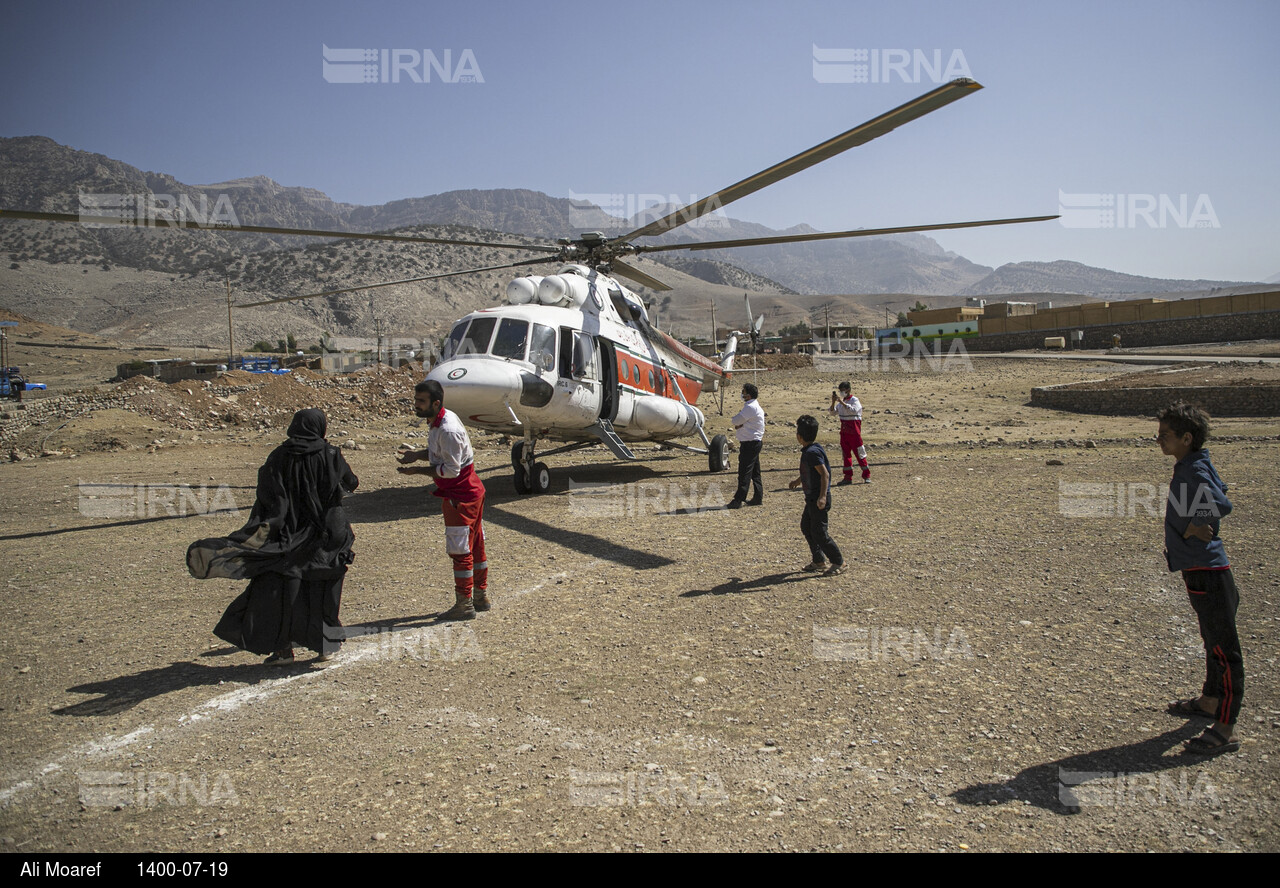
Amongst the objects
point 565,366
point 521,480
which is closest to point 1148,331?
point 565,366

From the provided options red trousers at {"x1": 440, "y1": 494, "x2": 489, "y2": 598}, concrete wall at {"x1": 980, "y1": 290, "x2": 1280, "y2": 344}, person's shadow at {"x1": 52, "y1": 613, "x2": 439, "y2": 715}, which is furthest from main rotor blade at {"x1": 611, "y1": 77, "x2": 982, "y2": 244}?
concrete wall at {"x1": 980, "y1": 290, "x2": 1280, "y2": 344}

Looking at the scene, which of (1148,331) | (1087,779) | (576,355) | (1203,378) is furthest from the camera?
(1148,331)

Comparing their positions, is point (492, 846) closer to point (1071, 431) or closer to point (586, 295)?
point (586, 295)

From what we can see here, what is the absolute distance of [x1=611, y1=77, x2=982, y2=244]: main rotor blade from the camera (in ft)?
21.6

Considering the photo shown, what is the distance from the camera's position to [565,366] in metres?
11.5

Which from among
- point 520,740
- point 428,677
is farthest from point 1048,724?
point 428,677

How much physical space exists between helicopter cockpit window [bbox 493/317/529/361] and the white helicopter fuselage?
15mm

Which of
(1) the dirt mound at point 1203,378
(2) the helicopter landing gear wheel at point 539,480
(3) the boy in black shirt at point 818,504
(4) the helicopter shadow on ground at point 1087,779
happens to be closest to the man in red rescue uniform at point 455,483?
(3) the boy in black shirt at point 818,504

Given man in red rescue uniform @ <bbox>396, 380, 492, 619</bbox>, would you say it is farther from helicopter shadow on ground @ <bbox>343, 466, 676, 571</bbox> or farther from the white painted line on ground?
helicopter shadow on ground @ <bbox>343, 466, 676, 571</bbox>

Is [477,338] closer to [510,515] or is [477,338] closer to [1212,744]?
[510,515]

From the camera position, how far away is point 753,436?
10.5 metres

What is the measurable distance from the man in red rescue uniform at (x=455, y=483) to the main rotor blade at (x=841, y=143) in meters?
4.77

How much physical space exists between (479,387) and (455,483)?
427cm

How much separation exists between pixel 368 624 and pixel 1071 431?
18775mm
